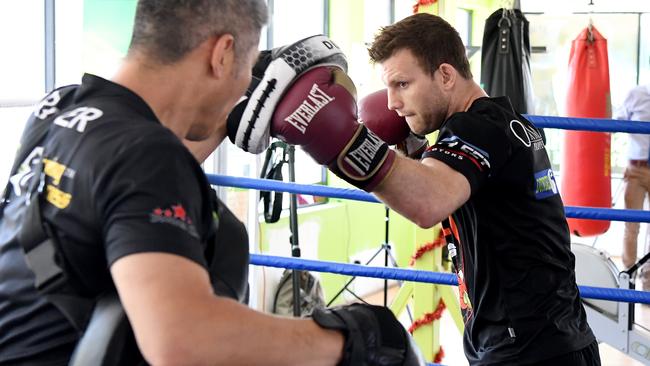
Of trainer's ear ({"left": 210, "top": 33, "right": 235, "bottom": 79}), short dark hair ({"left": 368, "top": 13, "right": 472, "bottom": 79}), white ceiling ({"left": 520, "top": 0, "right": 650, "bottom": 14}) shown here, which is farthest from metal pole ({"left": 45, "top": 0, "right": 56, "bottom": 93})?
white ceiling ({"left": 520, "top": 0, "right": 650, "bottom": 14})

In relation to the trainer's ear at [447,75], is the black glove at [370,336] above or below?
below

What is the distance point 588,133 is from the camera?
17.2 ft

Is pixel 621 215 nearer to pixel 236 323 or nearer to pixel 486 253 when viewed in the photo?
pixel 486 253

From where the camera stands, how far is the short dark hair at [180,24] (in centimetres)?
113

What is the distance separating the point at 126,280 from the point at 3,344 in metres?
0.28

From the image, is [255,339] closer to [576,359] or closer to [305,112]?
[305,112]

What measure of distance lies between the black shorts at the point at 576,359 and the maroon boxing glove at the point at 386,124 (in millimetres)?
704

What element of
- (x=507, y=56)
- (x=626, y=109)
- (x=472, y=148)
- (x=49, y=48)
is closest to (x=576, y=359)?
(x=472, y=148)

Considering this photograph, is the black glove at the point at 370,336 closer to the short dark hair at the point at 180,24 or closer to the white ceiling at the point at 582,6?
the short dark hair at the point at 180,24

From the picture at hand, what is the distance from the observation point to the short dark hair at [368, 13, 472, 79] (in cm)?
193

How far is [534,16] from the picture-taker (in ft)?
27.6

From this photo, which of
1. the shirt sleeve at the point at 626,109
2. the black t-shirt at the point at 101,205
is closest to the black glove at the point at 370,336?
the black t-shirt at the point at 101,205

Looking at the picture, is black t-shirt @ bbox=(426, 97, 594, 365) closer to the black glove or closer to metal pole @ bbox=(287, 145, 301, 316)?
the black glove

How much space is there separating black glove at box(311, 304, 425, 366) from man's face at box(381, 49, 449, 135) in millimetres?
882
